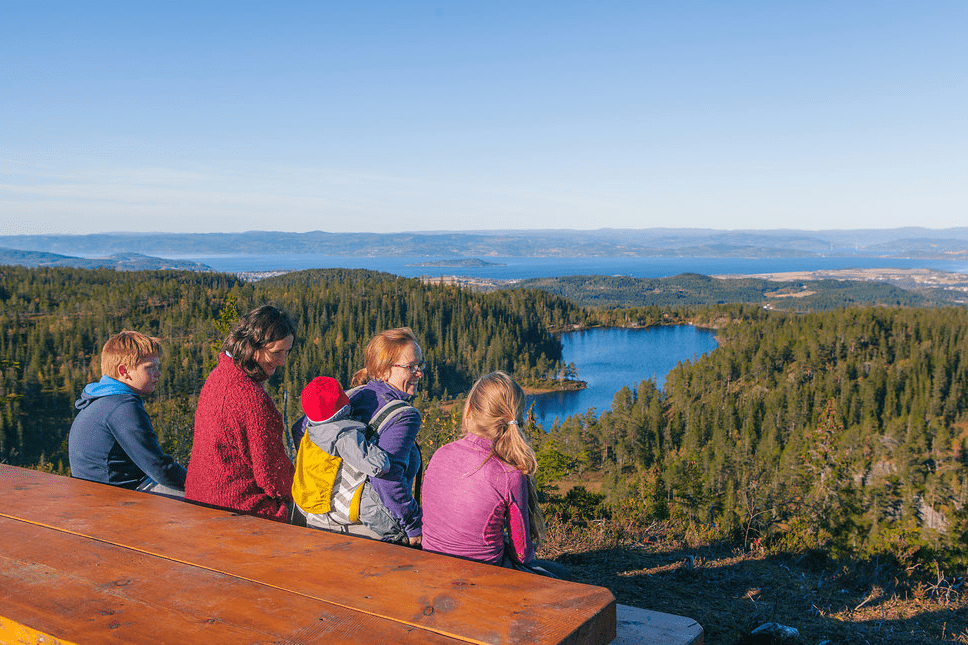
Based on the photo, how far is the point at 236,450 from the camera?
3.20 m

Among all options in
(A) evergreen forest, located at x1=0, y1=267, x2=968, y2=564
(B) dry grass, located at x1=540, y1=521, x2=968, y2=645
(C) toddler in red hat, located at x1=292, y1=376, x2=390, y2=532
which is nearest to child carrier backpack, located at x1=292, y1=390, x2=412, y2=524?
(C) toddler in red hat, located at x1=292, y1=376, x2=390, y2=532

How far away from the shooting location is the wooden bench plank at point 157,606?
1411 mm

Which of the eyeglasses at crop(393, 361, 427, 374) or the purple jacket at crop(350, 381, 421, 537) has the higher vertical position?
the eyeglasses at crop(393, 361, 427, 374)

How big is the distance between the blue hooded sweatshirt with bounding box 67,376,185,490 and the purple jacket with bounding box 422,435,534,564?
5.52 ft

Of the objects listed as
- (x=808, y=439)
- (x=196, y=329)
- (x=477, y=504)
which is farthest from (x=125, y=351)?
(x=196, y=329)

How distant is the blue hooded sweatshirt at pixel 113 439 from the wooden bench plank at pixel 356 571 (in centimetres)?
84

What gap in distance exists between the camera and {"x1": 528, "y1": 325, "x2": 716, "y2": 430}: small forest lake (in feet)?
296

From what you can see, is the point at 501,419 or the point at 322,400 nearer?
the point at 501,419

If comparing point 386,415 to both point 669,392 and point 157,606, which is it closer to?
point 157,606

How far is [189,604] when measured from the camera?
155 centimetres

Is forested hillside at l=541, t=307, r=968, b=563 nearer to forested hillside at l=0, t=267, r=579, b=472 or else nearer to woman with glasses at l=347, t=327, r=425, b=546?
woman with glasses at l=347, t=327, r=425, b=546

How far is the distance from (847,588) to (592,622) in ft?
18.5

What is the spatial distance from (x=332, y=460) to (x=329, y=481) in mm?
121

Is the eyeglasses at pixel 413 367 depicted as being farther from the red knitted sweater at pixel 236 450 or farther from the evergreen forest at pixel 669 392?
the evergreen forest at pixel 669 392
